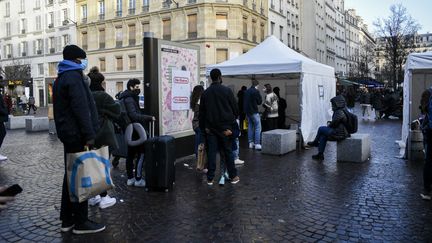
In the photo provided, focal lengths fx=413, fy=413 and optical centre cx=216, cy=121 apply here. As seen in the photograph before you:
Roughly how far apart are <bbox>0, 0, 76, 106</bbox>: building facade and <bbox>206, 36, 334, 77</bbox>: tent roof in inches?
1732

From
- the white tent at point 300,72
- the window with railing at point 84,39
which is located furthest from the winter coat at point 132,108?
the window with railing at point 84,39

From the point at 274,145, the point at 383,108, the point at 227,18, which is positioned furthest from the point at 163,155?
the point at 227,18

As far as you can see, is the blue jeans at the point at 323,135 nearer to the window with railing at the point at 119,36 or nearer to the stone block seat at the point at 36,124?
the stone block seat at the point at 36,124

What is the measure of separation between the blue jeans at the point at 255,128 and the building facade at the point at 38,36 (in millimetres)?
45734

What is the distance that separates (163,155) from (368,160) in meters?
5.23

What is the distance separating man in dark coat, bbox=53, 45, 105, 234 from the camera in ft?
14.4

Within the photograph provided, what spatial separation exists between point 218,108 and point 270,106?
5611 mm

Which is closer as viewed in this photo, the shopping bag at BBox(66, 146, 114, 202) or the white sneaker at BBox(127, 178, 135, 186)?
the shopping bag at BBox(66, 146, 114, 202)

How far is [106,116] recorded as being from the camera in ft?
17.8

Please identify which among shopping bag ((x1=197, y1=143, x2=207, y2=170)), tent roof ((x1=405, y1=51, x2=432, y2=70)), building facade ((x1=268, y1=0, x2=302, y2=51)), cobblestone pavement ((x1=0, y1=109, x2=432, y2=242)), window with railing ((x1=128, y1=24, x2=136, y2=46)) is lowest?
cobblestone pavement ((x1=0, y1=109, x2=432, y2=242))

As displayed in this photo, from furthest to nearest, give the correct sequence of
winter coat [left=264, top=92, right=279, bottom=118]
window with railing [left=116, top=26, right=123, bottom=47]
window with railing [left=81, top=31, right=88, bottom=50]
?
window with railing [left=81, top=31, right=88, bottom=50] < window with railing [left=116, top=26, right=123, bottom=47] < winter coat [left=264, top=92, right=279, bottom=118]

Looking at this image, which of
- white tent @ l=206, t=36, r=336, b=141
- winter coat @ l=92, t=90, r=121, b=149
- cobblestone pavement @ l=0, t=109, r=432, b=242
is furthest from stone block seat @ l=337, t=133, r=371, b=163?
winter coat @ l=92, t=90, r=121, b=149

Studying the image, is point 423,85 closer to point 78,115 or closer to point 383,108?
point 78,115

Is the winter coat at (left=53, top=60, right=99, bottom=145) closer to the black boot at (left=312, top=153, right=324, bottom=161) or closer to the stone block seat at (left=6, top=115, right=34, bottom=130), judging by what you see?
the black boot at (left=312, top=153, right=324, bottom=161)
